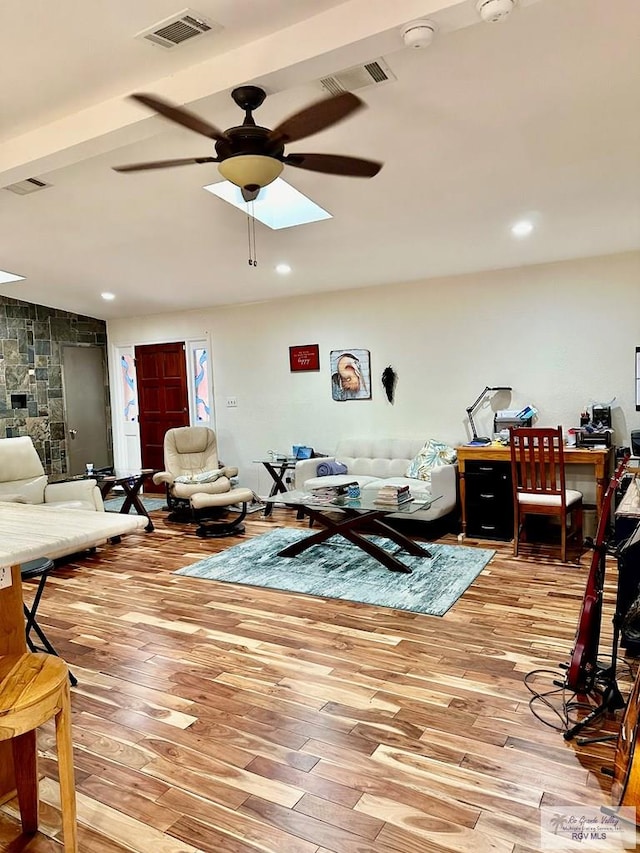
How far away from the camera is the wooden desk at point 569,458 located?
457 cm

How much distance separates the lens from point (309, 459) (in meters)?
6.11

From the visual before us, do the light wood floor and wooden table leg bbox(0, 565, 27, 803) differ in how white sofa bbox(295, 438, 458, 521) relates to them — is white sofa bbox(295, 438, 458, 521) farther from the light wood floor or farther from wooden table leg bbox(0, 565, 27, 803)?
wooden table leg bbox(0, 565, 27, 803)

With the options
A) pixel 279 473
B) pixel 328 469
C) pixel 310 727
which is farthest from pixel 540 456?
pixel 279 473

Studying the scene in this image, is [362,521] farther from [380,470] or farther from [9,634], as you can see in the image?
[9,634]

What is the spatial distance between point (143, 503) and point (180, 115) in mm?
5577

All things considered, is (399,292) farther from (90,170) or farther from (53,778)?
(53,778)

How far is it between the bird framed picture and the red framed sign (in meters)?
0.20

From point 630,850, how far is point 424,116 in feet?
10.8

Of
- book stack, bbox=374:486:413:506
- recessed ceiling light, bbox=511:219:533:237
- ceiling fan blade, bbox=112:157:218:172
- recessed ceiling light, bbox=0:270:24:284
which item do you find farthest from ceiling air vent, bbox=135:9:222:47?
recessed ceiling light, bbox=0:270:24:284

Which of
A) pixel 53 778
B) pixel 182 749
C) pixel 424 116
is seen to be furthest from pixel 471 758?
pixel 424 116

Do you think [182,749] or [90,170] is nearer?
[182,749]

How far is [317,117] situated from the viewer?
2377 millimetres

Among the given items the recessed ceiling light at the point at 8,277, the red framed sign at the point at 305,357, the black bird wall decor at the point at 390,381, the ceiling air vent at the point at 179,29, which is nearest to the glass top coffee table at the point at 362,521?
the black bird wall decor at the point at 390,381

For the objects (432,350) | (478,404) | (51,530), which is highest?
(432,350)
